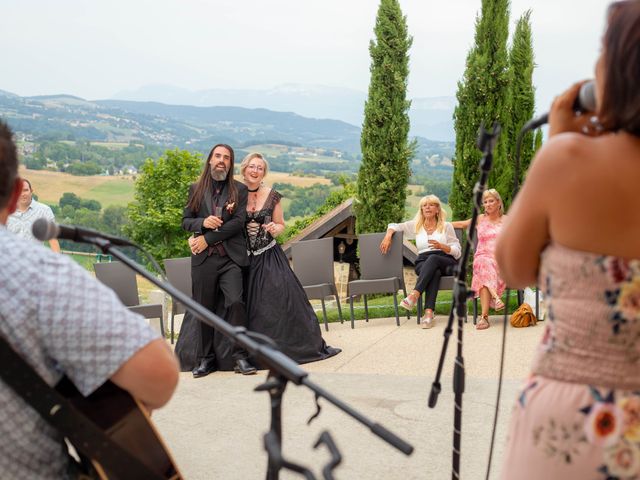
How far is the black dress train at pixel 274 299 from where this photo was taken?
7.11 meters

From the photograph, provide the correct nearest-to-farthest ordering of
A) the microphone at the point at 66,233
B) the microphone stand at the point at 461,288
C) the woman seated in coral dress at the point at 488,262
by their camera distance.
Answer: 1. the microphone at the point at 66,233
2. the microphone stand at the point at 461,288
3. the woman seated in coral dress at the point at 488,262

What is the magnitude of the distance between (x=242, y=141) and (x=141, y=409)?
76.0m

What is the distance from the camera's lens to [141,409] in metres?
1.56

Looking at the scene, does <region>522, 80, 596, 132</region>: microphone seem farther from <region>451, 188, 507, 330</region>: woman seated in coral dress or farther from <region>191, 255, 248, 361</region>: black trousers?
<region>451, 188, 507, 330</region>: woman seated in coral dress

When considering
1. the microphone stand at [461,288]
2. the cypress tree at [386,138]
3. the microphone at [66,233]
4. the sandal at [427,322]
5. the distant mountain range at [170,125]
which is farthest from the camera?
the distant mountain range at [170,125]

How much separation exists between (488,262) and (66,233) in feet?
22.7

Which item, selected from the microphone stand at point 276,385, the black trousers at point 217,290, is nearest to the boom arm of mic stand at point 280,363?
the microphone stand at point 276,385

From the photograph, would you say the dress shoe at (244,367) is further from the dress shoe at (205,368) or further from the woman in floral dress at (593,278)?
the woman in floral dress at (593,278)

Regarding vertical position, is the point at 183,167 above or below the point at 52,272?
below

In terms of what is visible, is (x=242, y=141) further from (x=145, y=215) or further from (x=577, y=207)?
(x=577, y=207)

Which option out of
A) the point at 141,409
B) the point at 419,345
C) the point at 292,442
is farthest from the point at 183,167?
the point at 141,409

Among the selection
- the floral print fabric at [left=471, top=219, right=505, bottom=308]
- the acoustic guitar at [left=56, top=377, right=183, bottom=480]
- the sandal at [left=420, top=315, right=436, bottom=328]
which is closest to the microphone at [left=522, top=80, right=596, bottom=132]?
the acoustic guitar at [left=56, top=377, right=183, bottom=480]

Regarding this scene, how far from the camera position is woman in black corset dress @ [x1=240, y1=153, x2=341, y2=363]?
23.1 feet

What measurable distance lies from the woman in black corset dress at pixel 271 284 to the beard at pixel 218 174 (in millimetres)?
300
